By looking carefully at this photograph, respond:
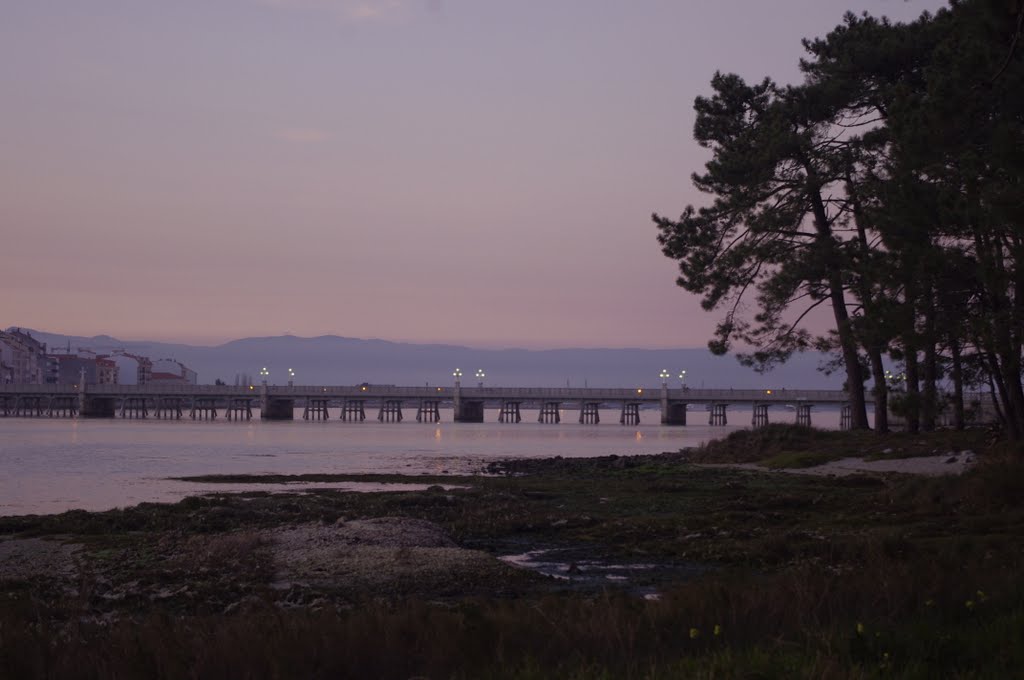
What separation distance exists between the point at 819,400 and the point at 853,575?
134 metres

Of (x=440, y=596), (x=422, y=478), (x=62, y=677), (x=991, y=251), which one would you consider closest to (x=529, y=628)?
(x=62, y=677)

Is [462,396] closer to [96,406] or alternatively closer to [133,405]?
[96,406]

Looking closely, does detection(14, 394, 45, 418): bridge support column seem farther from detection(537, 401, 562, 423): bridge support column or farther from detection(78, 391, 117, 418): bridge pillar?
detection(537, 401, 562, 423): bridge support column

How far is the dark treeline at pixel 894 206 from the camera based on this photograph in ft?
72.6

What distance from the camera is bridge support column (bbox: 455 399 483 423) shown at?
155 meters

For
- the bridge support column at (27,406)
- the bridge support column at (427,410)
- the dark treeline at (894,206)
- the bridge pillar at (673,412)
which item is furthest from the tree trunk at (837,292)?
the bridge support column at (27,406)

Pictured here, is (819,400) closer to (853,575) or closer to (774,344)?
(774,344)

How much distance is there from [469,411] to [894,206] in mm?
135091

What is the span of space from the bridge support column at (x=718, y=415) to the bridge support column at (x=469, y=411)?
34648 mm

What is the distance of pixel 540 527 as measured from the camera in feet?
64.3

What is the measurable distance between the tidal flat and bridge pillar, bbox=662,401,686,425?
120851mm

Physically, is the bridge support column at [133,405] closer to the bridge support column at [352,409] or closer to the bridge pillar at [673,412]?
the bridge support column at [352,409]

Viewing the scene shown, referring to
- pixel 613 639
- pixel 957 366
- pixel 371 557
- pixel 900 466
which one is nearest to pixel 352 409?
pixel 900 466

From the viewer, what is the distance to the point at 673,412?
15500cm
